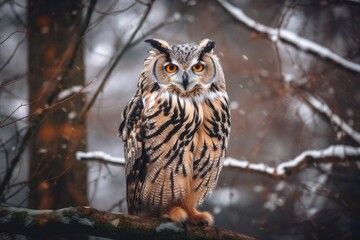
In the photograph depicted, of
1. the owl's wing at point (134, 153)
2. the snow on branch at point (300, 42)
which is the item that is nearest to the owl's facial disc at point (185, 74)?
the owl's wing at point (134, 153)

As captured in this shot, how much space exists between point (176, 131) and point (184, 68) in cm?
46

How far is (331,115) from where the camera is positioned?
3984 mm

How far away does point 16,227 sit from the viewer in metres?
2.35

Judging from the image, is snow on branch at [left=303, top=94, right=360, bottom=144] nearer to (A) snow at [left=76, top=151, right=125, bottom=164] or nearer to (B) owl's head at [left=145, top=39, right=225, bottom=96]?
(B) owl's head at [left=145, top=39, right=225, bottom=96]

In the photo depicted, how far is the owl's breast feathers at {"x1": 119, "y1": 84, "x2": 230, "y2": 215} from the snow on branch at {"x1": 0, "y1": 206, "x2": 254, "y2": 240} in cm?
35

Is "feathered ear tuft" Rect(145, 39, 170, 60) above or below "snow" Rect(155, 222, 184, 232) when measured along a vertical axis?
above

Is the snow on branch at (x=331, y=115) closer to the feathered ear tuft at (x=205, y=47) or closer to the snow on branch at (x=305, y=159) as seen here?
the snow on branch at (x=305, y=159)

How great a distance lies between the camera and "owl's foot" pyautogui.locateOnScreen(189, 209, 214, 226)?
3069mm

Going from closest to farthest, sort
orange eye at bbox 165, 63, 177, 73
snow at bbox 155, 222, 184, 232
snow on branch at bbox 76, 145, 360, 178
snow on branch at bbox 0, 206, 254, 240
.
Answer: snow on branch at bbox 0, 206, 254, 240 < snow at bbox 155, 222, 184, 232 < orange eye at bbox 165, 63, 177, 73 < snow on branch at bbox 76, 145, 360, 178

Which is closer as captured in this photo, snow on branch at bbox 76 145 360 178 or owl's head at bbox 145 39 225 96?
owl's head at bbox 145 39 225 96

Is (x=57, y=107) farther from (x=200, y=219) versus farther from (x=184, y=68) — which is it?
(x=200, y=219)

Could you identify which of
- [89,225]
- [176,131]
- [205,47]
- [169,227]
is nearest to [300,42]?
[205,47]

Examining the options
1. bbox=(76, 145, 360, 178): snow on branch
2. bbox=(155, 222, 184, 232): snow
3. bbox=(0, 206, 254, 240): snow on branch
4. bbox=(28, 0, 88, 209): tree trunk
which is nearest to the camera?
bbox=(0, 206, 254, 240): snow on branch

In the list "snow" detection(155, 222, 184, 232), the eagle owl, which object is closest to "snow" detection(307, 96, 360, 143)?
the eagle owl
